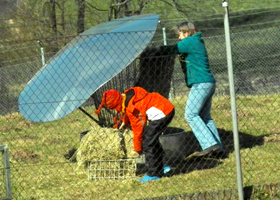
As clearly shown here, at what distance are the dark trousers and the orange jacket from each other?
0.06 m

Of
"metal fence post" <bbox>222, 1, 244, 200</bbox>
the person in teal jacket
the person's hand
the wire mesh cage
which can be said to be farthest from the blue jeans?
"metal fence post" <bbox>222, 1, 244, 200</bbox>

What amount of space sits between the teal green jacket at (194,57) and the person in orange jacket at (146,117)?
0.60 meters

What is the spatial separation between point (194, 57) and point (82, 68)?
4.28 ft

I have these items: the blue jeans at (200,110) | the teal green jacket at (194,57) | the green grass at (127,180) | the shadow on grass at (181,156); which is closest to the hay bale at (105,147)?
Result: the green grass at (127,180)

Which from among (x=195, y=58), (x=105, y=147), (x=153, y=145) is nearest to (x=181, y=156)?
(x=153, y=145)

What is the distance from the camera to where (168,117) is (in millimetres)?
6113

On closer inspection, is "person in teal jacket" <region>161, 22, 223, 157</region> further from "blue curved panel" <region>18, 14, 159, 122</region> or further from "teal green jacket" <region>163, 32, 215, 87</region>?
"blue curved panel" <region>18, 14, 159, 122</region>

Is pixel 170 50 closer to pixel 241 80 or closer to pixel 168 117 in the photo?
pixel 168 117

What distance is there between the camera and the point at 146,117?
20.0 ft

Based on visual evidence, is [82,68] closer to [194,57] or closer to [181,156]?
[194,57]

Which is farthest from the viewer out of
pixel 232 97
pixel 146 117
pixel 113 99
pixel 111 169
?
pixel 111 169

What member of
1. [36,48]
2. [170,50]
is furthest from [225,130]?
[36,48]

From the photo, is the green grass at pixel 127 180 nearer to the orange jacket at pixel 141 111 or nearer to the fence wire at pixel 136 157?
the fence wire at pixel 136 157

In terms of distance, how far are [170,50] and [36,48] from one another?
23.9ft
